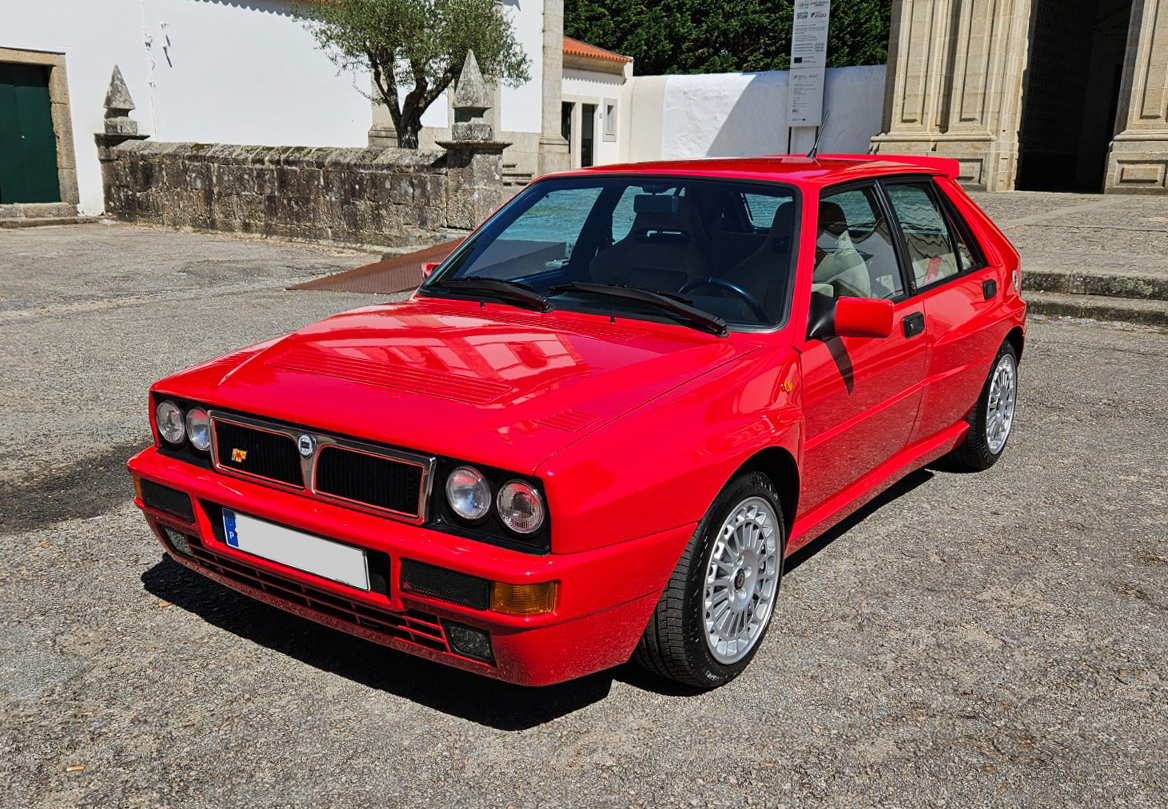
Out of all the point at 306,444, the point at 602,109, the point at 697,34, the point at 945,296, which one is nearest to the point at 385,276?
the point at 945,296

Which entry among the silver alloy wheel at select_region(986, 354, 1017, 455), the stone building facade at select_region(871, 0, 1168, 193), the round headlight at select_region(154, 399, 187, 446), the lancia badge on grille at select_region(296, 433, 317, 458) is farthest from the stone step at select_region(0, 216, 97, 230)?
the lancia badge on grille at select_region(296, 433, 317, 458)

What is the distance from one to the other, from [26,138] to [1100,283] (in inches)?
679

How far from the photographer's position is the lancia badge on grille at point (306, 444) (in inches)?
101

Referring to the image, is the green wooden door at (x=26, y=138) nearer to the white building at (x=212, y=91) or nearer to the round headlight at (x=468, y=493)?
the white building at (x=212, y=91)

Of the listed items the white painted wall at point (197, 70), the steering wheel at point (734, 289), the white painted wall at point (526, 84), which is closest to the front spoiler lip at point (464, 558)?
the steering wheel at point (734, 289)

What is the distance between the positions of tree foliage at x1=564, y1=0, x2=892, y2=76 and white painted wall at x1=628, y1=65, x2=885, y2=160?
556 centimetres

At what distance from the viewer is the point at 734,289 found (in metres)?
3.30

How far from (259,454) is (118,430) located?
118 inches

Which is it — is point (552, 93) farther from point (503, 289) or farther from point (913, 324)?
point (503, 289)

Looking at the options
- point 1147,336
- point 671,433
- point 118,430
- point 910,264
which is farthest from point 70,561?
point 1147,336

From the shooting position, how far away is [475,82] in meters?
12.9

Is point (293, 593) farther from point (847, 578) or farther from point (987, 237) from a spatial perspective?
point (987, 237)

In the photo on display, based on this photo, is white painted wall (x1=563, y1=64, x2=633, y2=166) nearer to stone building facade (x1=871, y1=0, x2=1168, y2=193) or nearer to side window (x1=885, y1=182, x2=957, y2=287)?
stone building facade (x1=871, y1=0, x2=1168, y2=193)

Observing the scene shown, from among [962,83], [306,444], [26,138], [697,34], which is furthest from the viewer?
[697,34]
